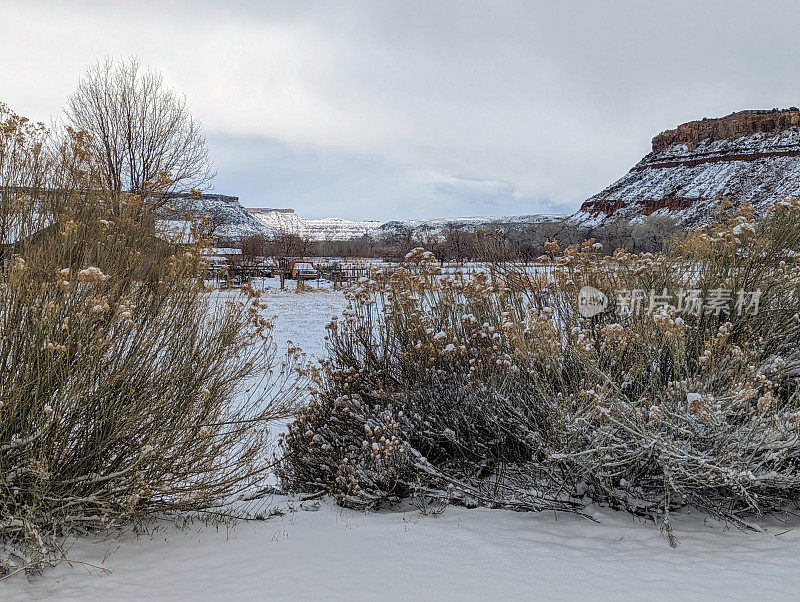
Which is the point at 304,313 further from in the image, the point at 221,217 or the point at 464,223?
the point at 464,223

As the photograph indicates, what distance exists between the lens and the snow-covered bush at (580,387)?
374cm

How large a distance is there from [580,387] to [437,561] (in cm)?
156

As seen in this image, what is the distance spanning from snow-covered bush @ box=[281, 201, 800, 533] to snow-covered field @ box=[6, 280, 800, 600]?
298 millimetres

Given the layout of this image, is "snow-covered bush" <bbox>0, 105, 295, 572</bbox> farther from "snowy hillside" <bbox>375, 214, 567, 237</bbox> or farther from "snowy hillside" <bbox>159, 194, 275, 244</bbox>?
"snowy hillside" <bbox>375, 214, 567, 237</bbox>

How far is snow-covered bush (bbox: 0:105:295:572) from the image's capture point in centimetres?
337

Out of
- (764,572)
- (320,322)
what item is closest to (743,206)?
A: (764,572)

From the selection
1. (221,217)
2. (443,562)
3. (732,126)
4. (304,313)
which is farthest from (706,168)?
(443,562)

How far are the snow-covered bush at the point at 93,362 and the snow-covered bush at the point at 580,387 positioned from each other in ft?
3.35

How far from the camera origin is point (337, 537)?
13.3 ft

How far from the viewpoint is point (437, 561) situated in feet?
11.3

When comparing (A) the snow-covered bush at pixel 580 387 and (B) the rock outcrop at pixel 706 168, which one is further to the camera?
(B) the rock outcrop at pixel 706 168

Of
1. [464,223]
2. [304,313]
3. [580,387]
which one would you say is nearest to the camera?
[580,387]

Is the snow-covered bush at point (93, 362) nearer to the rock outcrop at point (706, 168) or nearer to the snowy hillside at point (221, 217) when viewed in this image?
the snowy hillside at point (221, 217)

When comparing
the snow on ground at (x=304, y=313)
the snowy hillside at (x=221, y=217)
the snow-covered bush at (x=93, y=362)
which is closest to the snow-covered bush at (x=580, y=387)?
the snow-covered bush at (x=93, y=362)
